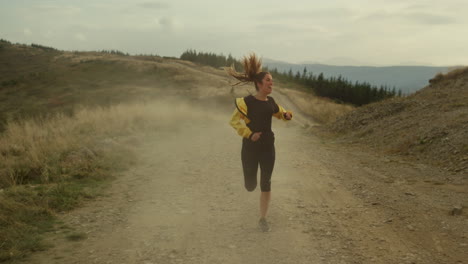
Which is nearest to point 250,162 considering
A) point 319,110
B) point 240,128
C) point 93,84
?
point 240,128

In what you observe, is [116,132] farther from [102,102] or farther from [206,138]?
[102,102]

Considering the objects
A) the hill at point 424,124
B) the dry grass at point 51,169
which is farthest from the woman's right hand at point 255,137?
the hill at point 424,124

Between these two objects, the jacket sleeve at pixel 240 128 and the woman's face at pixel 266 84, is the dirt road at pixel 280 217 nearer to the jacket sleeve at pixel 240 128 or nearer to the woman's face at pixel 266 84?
the jacket sleeve at pixel 240 128

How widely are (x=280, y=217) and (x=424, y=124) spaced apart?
27.4 ft

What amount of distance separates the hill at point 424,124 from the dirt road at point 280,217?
984mm

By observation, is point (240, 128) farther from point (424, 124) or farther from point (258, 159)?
point (424, 124)

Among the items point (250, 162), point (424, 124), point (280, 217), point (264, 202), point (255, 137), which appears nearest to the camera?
point (255, 137)

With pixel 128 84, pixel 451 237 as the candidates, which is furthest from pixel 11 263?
pixel 128 84

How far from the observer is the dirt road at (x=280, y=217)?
450 cm

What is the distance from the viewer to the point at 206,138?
47.2 ft

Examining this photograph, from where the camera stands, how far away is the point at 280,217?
5797 millimetres

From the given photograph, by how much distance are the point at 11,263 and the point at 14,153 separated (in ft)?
21.8

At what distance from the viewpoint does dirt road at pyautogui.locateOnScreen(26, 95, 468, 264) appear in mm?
4500

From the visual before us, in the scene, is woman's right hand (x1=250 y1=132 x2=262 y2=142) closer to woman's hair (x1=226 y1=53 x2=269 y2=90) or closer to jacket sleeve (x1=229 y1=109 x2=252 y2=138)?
jacket sleeve (x1=229 y1=109 x2=252 y2=138)
